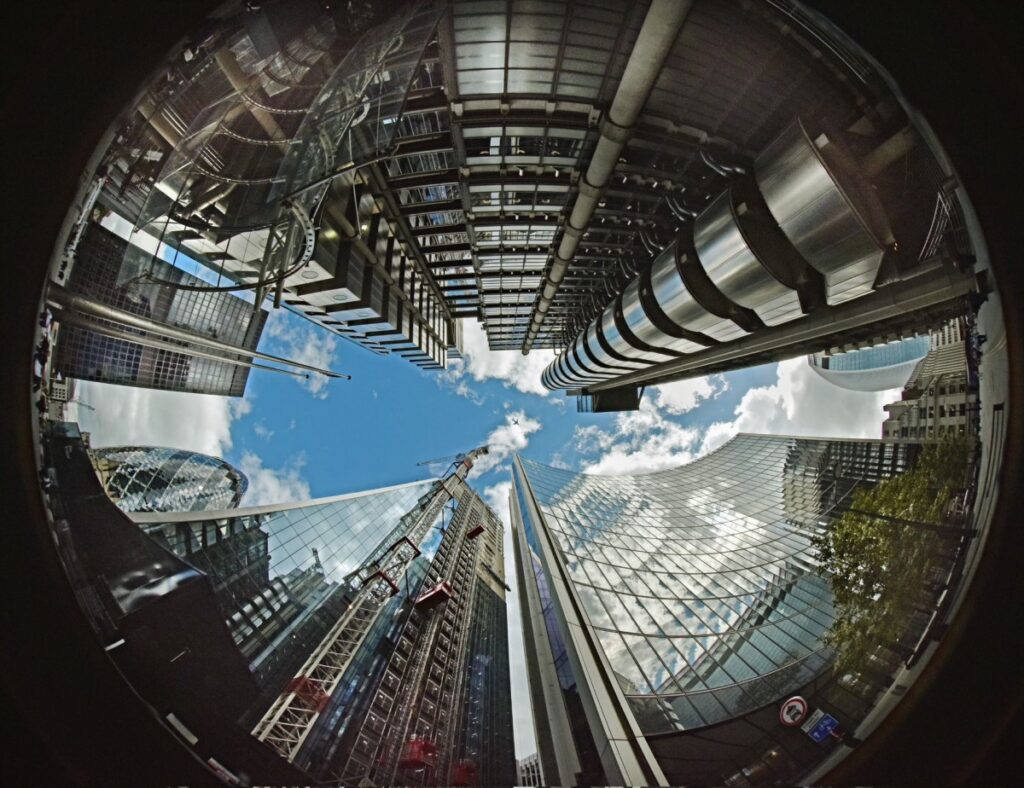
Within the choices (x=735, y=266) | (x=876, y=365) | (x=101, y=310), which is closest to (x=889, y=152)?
(x=735, y=266)

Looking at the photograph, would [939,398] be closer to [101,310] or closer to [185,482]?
[101,310]

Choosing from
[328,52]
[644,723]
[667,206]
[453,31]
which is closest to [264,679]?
[644,723]

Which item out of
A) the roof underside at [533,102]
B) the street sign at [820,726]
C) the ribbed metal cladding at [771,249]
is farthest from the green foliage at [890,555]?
the roof underside at [533,102]

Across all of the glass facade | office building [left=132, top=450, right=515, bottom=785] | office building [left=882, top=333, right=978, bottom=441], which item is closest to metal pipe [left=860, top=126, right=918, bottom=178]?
office building [left=882, top=333, right=978, bottom=441]

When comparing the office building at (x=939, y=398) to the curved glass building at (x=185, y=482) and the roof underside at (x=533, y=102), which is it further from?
the curved glass building at (x=185, y=482)

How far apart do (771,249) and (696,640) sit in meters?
10.2

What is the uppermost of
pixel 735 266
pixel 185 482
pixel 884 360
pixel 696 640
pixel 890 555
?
pixel 735 266

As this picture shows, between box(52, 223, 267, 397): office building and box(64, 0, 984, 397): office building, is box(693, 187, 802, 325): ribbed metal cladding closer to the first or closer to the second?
box(64, 0, 984, 397): office building

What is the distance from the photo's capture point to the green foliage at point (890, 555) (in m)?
4.33

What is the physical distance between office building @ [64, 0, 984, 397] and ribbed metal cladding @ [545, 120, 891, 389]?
4cm

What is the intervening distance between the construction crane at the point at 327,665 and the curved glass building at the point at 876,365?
14742 millimetres

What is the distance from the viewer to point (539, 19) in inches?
285

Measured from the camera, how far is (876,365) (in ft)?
32.1

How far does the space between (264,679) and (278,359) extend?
612 inches
